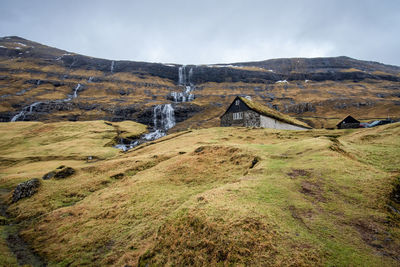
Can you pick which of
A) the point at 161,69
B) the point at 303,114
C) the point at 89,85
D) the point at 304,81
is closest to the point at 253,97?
the point at 303,114

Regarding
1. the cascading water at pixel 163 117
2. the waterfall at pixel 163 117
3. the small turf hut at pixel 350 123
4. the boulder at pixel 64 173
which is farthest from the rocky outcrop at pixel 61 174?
the small turf hut at pixel 350 123

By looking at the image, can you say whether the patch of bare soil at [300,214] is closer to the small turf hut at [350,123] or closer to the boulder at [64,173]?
the boulder at [64,173]

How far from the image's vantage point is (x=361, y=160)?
42.7 ft

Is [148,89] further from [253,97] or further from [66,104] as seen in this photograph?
[253,97]

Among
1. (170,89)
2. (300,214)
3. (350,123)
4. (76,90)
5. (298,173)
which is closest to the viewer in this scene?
(300,214)

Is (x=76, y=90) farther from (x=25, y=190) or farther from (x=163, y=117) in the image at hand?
(x=25, y=190)

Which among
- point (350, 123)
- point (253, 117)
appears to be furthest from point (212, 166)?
point (350, 123)

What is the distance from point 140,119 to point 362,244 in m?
91.8

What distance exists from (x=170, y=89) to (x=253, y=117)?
353 feet

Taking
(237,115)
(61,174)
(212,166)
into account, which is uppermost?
(237,115)

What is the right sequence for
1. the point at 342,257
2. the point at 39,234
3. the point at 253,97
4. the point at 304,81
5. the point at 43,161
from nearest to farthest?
the point at 342,257
the point at 39,234
the point at 43,161
the point at 253,97
the point at 304,81

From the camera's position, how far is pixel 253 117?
5216 centimetres

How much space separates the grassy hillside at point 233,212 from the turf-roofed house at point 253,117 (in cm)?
3145

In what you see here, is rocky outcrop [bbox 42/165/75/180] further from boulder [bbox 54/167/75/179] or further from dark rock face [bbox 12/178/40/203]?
dark rock face [bbox 12/178/40/203]
